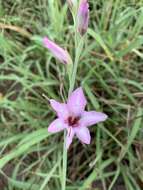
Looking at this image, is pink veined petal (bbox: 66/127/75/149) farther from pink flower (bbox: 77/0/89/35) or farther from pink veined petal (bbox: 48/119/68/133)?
pink flower (bbox: 77/0/89/35)

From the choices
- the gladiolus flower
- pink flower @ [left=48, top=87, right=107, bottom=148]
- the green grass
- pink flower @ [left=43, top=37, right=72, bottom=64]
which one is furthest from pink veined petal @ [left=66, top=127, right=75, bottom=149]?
the green grass

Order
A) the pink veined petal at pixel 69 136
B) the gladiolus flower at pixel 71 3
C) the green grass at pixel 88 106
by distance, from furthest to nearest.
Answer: the green grass at pixel 88 106, the gladiolus flower at pixel 71 3, the pink veined petal at pixel 69 136

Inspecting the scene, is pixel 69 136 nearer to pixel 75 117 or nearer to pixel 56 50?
pixel 75 117

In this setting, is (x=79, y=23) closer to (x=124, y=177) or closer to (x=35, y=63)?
(x=124, y=177)

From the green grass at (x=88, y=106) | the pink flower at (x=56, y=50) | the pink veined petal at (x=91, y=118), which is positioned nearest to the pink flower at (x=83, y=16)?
the pink flower at (x=56, y=50)

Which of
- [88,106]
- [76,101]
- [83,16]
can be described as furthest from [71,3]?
[88,106]

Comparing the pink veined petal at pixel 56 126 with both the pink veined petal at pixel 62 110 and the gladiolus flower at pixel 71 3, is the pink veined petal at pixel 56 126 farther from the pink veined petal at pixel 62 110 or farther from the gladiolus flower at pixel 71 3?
the gladiolus flower at pixel 71 3
